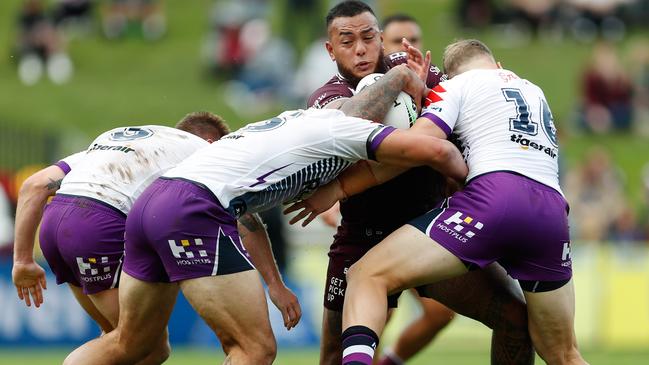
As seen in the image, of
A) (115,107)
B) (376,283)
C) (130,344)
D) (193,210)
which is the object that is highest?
(193,210)

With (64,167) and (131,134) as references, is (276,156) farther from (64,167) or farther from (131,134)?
(64,167)

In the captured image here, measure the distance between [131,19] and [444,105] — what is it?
747 inches

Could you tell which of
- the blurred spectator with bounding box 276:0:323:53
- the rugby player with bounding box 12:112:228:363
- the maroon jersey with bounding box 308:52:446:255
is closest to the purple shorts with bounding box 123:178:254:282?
the rugby player with bounding box 12:112:228:363

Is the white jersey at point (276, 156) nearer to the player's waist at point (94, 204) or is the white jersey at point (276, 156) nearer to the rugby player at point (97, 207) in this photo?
the rugby player at point (97, 207)

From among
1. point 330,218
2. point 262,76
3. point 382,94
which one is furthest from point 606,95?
point 382,94

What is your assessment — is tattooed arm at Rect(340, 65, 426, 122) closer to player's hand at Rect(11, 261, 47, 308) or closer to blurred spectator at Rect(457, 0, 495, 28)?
player's hand at Rect(11, 261, 47, 308)

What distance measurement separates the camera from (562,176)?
17781 mm

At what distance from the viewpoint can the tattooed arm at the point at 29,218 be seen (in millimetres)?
8383

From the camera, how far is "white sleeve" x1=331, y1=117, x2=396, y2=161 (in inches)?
292

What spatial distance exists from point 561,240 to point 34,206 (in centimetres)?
347

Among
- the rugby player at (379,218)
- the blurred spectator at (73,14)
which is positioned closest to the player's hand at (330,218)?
the rugby player at (379,218)

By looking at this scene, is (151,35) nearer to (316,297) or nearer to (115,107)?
(115,107)

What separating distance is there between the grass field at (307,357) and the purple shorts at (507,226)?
5.02 meters

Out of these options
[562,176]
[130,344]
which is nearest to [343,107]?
[130,344]
